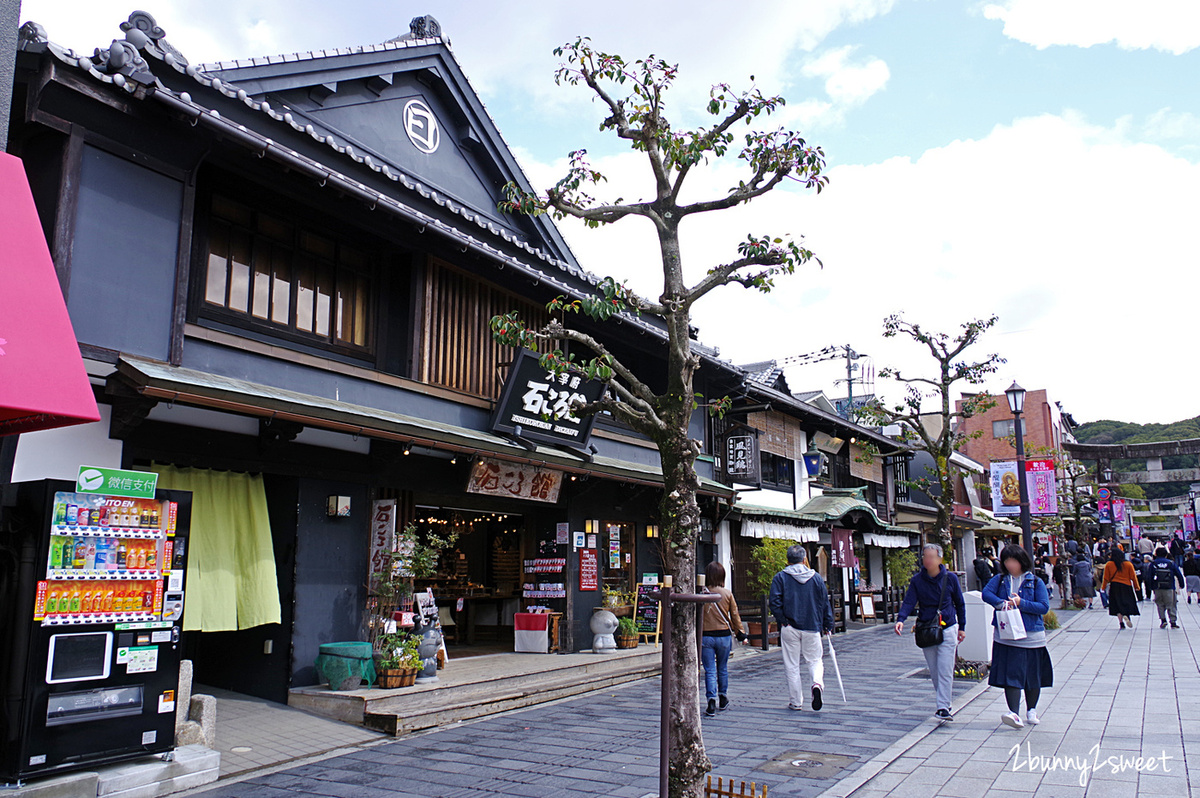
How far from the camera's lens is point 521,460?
11.8m

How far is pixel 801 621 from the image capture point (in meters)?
10.2

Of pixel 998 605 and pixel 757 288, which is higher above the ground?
pixel 757 288

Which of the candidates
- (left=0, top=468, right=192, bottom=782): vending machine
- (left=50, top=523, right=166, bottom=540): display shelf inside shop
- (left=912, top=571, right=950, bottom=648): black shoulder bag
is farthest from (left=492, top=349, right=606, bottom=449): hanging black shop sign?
(left=50, top=523, right=166, bottom=540): display shelf inside shop

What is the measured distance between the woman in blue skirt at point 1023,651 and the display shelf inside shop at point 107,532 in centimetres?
851

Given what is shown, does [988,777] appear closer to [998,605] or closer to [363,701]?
[998,605]

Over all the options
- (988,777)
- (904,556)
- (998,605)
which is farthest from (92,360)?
(904,556)

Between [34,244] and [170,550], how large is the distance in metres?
3.06

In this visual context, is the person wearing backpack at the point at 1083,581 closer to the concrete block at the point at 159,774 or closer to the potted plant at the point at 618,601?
the potted plant at the point at 618,601

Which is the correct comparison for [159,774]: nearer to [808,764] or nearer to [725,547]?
[808,764]

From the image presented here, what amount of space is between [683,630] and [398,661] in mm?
5449

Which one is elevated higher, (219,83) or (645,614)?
(219,83)

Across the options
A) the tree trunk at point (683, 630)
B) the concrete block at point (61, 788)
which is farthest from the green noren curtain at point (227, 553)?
the tree trunk at point (683, 630)

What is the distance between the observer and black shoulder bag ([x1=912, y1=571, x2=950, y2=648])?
30.0ft

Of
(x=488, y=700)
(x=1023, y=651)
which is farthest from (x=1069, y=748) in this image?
(x=488, y=700)
